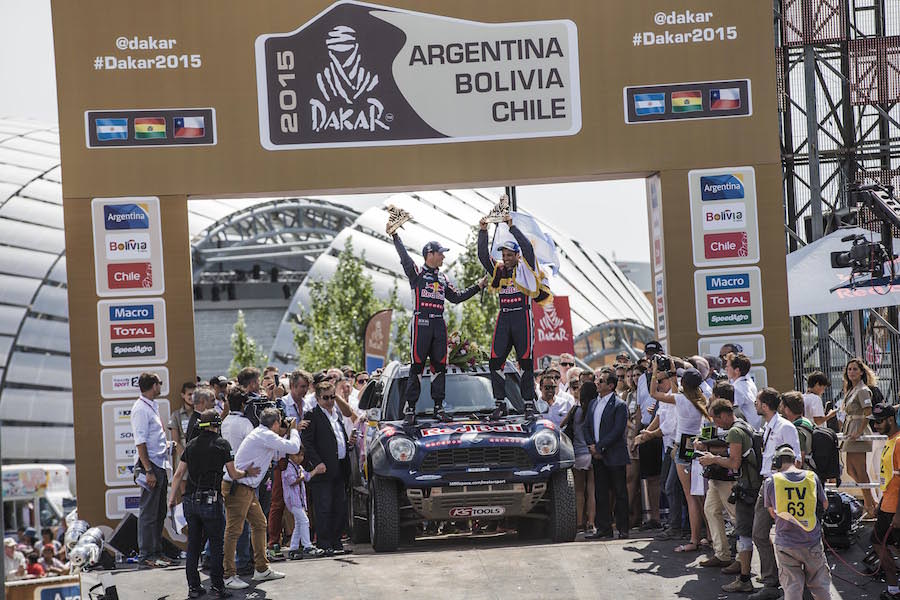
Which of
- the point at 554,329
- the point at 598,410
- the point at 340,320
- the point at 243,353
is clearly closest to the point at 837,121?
the point at 554,329

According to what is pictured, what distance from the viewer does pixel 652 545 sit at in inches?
424

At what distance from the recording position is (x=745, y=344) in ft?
46.3

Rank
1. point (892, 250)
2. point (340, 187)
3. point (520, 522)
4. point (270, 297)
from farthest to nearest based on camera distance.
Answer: point (270, 297) → point (892, 250) → point (340, 187) → point (520, 522)

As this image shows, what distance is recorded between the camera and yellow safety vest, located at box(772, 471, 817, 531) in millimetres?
8172

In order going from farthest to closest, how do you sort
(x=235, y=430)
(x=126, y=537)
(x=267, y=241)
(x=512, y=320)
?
(x=267, y=241), (x=126, y=537), (x=512, y=320), (x=235, y=430)

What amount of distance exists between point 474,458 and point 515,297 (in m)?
2.20

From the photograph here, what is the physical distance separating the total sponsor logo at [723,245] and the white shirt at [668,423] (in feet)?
11.4

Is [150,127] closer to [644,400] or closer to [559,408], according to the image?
[559,408]

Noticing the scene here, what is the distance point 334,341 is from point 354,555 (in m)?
28.3

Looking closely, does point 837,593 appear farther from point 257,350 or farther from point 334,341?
point 257,350

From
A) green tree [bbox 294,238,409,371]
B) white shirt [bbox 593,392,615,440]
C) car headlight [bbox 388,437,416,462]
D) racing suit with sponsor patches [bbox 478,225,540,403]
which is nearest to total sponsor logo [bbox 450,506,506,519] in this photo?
car headlight [bbox 388,437,416,462]

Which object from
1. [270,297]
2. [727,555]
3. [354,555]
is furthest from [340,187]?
[270,297]

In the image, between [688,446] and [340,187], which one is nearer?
[688,446]

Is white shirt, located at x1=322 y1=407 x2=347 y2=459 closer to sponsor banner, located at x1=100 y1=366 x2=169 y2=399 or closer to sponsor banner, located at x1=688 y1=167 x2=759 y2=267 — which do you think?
sponsor banner, located at x1=100 y1=366 x2=169 y2=399
